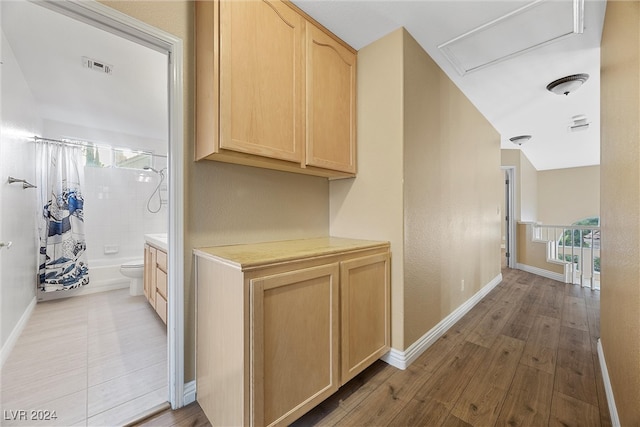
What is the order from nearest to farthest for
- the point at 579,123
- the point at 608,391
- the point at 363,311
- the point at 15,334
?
the point at 608,391 < the point at 363,311 < the point at 15,334 < the point at 579,123

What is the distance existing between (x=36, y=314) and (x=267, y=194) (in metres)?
2.96

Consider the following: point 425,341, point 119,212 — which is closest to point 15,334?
point 119,212

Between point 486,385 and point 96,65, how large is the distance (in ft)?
12.6

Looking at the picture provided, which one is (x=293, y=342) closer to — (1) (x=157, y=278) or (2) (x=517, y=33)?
(1) (x=157, y=278)

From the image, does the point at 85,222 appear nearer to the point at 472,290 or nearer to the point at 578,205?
the point at 472,290

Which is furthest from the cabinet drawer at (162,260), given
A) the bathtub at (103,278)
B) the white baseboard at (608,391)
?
the white baseboard at (608,391)

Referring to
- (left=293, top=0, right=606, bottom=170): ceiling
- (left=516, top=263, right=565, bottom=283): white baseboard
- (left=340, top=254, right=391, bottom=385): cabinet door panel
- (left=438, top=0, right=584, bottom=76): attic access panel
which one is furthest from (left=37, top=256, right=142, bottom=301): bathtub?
(left=516, top=263, right=565, bottom=283): white baseboard

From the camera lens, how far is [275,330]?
1117 mm

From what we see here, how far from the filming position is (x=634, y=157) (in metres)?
1.04

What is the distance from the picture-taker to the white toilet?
10.3 feet

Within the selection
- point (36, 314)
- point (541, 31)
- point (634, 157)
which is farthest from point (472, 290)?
point (36, 314)

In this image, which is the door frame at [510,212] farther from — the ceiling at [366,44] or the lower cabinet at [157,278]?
the lower cabinet at [157,278]

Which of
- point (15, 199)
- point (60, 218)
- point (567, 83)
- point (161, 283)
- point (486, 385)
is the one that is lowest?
point (486, 385)

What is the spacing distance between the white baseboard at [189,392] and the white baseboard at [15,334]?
145 cm
